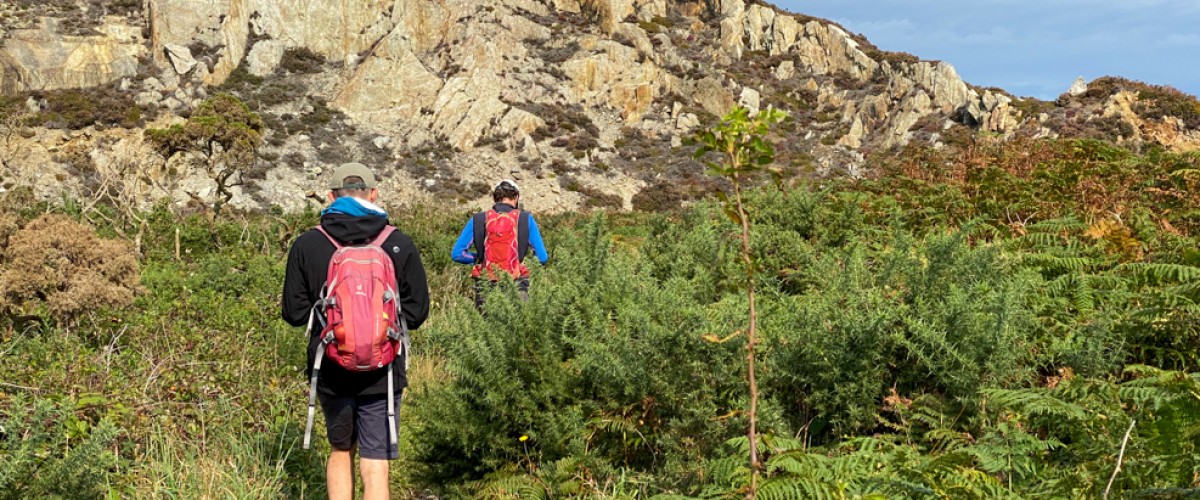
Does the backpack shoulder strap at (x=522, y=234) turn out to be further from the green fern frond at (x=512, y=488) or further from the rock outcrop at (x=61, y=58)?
the rock outcrop at (x=61, y=58)

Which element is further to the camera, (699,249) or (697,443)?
(699,249)

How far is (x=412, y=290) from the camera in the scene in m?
3.71

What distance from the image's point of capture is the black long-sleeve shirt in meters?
3.58

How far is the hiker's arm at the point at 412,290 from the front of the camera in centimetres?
369

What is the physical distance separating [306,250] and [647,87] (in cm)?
4961

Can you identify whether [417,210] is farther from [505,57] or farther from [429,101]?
[505,57]

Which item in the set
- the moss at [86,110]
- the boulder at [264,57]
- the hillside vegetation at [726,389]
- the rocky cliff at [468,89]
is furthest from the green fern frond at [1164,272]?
the boulder at [264,57]

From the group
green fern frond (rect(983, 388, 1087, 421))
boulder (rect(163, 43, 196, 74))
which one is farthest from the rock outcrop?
green fern frond (rect(983, 388, 1087, 421))

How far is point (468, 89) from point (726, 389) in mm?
46186

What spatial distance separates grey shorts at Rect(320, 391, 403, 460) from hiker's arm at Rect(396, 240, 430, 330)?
36 cm

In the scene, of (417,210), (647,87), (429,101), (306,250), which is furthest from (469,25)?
(306,250)

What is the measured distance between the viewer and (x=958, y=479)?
8.53ft

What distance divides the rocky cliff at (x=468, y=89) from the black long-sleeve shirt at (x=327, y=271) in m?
33.4

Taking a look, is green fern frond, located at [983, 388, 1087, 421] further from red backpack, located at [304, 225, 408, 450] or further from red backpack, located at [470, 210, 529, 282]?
red backpack, located at [470, 210, 529, 282]
